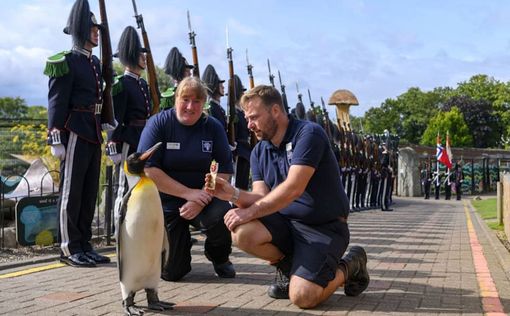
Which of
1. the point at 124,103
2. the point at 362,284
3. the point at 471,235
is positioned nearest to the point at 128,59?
the point at 124,103

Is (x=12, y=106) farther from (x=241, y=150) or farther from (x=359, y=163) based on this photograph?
(x=241, y=150)

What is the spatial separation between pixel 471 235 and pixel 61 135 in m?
7.76

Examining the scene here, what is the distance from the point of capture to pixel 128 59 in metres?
7.81

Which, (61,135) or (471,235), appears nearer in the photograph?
(61,135)

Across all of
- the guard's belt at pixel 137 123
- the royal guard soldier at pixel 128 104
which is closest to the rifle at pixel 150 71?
the royal guard soldier at pixel 128 104

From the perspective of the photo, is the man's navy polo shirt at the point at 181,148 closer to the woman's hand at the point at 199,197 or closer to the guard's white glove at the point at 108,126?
the woman's hand at the point at 199,197

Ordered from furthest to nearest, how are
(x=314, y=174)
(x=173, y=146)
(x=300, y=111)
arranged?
1. (x=300, y=111)
2. (x=173, y=146)
3. (x=314, y=174)

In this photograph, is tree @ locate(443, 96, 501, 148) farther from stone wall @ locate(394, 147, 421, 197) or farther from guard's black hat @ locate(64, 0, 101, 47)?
guard's black hat @ locate(64, 0, 101, 47)

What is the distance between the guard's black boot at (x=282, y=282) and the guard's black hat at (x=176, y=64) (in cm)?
487

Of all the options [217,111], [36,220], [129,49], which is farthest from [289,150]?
[217,111]

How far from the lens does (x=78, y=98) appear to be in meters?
6.65

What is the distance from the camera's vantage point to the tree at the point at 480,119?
236 ft

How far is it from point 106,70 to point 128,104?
593 millimetres

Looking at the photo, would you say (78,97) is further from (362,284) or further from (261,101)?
(362,284)
